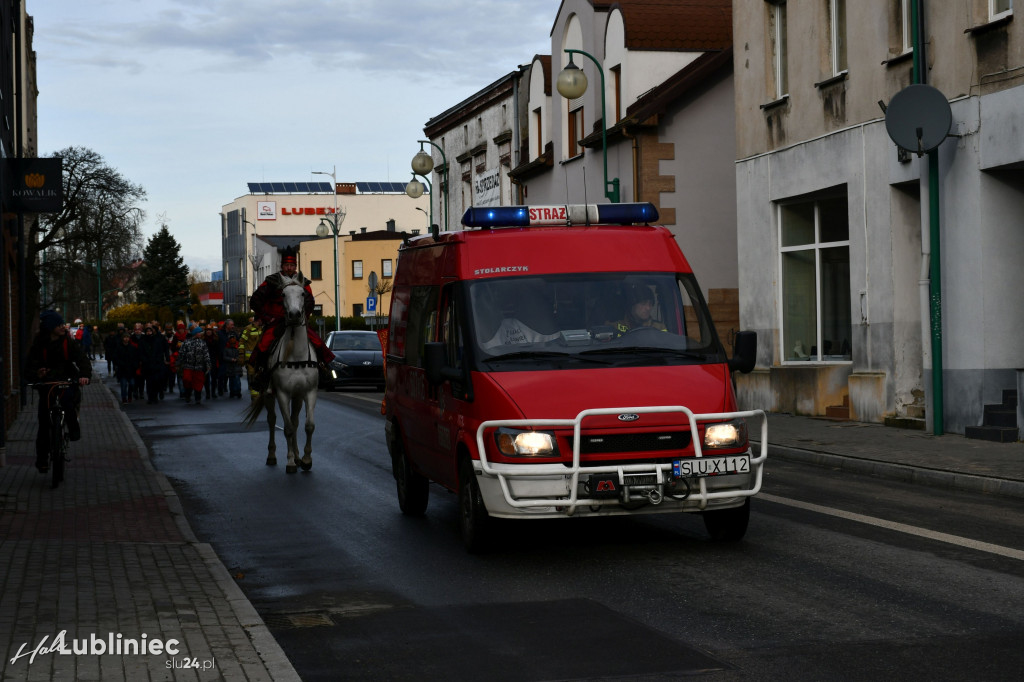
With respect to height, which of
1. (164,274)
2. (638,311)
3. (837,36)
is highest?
(164,274)

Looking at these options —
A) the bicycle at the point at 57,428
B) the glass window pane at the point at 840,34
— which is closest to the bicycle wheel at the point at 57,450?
the bicycle at the point at 57,428

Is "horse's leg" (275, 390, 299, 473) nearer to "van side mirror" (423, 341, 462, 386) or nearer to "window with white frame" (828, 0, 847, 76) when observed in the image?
"van side mirror" (423, 341, 462, 386)

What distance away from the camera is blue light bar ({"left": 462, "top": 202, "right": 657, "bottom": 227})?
10250mm

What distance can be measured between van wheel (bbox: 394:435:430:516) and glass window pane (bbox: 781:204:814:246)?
1277 centimetres

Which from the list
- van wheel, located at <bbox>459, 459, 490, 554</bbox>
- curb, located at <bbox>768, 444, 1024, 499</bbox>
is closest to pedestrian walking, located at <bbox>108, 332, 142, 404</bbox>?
curb, located at <bbox>768, 444, 1024, 499</bbox>

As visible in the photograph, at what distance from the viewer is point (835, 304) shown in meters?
22.2

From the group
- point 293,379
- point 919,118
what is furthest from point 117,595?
point 919,118

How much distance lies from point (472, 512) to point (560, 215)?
95.1 inches

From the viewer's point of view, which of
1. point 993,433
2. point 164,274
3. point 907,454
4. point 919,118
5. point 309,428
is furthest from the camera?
point 164,274

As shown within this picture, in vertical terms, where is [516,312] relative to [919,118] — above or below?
below

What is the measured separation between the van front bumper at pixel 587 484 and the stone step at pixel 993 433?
8.83 m

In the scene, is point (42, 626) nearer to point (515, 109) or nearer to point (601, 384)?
point (601, 384)

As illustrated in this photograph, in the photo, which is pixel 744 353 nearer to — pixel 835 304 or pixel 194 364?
pixel 835 304

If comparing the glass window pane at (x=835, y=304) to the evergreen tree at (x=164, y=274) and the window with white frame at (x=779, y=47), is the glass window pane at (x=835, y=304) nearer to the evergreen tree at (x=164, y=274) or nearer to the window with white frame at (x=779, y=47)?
the window with white frame at (x=779, y=47)
